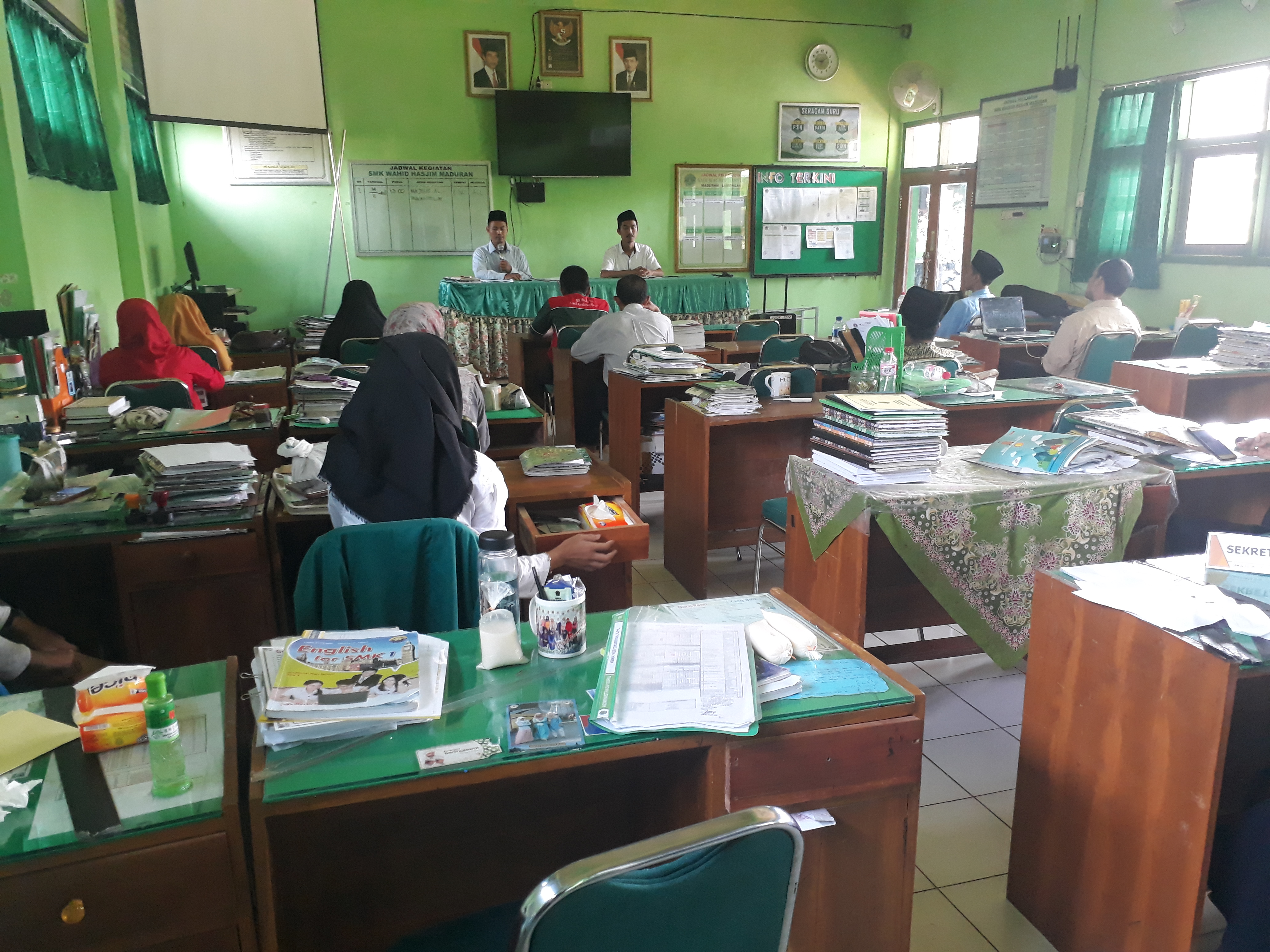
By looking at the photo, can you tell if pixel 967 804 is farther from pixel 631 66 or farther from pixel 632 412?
pixel 631 66

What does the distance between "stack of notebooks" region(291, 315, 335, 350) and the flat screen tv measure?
233 cm

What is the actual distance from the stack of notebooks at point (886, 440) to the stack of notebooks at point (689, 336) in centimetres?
297

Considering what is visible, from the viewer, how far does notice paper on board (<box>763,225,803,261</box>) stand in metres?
9.26

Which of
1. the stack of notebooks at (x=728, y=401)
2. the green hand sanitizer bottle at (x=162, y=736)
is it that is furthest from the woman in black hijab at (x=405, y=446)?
the stack of notebooks at (x=728, y=401)

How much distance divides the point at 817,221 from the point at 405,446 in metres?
8.00

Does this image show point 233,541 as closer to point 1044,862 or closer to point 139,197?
point 1044,862

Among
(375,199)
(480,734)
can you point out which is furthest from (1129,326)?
(375,199)

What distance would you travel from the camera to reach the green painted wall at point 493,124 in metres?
7.98

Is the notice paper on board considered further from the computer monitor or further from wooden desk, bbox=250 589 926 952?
wooden desk, bbox=250 589 926 952

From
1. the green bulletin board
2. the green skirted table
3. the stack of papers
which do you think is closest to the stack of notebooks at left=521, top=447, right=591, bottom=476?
the stack of papers

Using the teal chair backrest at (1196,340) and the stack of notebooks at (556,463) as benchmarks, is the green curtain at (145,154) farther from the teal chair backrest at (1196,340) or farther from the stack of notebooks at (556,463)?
the teal chair backrest at (1196,340)

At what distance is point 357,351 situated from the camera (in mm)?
4957

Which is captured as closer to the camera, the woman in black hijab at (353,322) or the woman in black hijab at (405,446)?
the woman in black hijab at (405,446)

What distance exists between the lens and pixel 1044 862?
1.83 m
